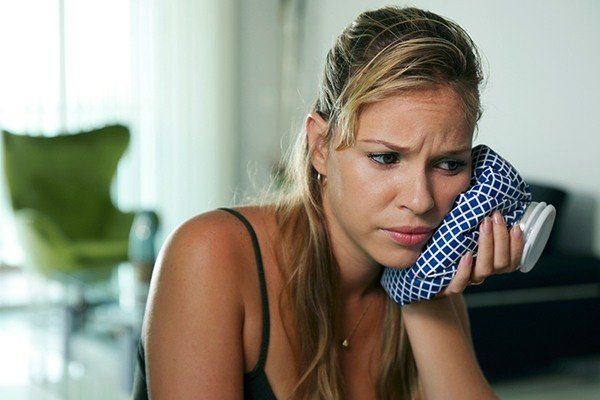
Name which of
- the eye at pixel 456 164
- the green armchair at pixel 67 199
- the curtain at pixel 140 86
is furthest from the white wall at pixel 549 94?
the eye at pixel 456 164

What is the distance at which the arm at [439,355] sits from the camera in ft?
4.73

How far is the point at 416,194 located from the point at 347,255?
0.27m

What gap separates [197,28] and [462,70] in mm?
5039

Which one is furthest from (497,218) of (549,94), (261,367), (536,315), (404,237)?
(549,94)

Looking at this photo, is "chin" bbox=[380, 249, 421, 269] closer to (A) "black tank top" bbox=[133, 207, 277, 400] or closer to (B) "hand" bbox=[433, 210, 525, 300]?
(B) "hand" bbox=[433, 210, 525, 300]

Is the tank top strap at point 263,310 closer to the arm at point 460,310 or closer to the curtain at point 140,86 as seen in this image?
the arm at point 460,310

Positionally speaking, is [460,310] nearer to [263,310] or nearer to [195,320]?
[263,310]

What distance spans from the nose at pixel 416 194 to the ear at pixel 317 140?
17cm

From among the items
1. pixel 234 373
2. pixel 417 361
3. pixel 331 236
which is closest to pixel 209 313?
pixel 234 373

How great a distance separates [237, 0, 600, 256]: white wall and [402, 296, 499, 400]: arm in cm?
257

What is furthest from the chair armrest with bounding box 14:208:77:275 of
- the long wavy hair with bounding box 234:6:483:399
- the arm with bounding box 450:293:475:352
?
the arm with bounding box 450:293:475:352

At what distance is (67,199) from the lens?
16.1 feet

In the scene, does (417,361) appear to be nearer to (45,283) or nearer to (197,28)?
(45,283)

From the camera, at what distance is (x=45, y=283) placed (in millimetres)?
4867
